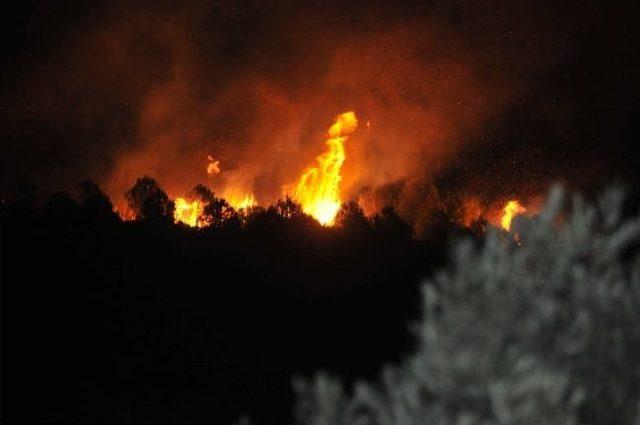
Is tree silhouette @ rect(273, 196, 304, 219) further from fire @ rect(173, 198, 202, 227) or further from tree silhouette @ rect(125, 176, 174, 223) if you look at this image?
tree silhouette @ rect(125, 176, 174, 223)

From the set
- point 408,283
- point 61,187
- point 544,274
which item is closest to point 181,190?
point 61,187

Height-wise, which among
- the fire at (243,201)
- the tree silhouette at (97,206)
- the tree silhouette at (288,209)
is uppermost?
the fire at (243,201)

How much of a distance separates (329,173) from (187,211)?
3594 mm

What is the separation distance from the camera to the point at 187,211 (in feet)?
51.9

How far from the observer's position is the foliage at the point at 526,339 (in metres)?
2.40

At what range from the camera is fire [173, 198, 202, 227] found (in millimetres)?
15107

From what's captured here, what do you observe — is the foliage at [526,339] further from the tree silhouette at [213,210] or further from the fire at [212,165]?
the fire at [212,165]

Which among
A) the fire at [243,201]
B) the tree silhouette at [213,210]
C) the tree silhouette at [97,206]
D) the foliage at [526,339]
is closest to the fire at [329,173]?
the fire at [243,201]

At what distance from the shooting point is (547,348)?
2.65 metres

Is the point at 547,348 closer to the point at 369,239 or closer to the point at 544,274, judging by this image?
the point at 544,274

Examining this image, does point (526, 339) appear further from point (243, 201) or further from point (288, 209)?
point (243, 201)

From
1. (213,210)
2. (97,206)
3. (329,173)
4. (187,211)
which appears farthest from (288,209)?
(97,206)

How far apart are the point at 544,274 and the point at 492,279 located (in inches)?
12.8

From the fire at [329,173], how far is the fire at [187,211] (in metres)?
2.45
